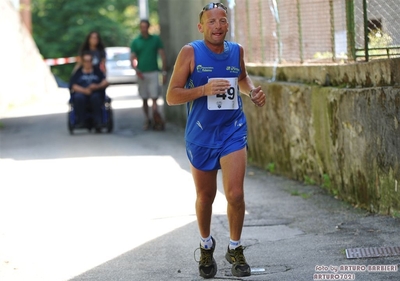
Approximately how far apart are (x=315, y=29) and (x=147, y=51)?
6.88 m

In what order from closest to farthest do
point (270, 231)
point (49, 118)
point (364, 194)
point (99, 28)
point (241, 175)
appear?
point (241, 175)
point (270, 231)
point (364, 194)
point (49, 118)
point (99, 28)

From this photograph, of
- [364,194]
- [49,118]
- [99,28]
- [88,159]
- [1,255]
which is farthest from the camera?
[99,28]

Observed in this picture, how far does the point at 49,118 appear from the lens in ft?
72.2

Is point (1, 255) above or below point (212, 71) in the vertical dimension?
below

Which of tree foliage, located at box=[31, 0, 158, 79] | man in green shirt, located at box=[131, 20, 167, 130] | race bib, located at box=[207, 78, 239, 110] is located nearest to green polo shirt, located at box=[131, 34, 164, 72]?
man in green shirt, located at box=[131, 20, 167, 130]

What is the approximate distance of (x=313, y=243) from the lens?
Answer: 7.61 meters

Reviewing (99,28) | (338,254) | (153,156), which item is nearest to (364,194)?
(338,254)

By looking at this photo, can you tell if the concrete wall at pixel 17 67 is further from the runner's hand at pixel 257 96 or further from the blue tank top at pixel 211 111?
the runner's hand at pixel 257 96

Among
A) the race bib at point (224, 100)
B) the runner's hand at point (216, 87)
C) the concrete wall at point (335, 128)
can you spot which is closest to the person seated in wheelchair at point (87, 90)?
the concrete wall at point (335, 128)

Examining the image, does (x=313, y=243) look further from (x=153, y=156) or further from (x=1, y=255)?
(x=153, y=156)

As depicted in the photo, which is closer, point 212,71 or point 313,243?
point 212,71

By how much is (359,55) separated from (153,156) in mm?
4892

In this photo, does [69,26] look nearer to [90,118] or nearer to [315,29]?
[90,118]

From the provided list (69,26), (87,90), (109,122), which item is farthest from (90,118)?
(69,26)
